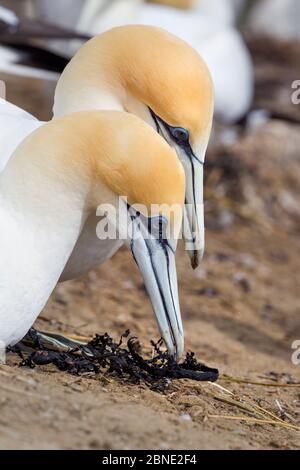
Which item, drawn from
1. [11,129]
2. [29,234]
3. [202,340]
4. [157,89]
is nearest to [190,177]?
[157,89]

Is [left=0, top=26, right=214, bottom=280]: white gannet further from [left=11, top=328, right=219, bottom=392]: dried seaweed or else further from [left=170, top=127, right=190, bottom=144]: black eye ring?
[left=11, top=328, right=219, bottom=392]: dried seaweed

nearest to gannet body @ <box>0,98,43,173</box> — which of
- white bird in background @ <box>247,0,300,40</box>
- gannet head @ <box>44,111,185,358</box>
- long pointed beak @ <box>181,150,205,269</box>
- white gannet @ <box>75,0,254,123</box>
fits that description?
gannet head @ <box>44,111,185,358</box>

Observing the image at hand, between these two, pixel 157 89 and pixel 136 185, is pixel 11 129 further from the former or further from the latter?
pixel 136 185

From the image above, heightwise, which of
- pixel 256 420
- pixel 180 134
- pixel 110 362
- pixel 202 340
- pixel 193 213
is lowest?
pixel 256 420

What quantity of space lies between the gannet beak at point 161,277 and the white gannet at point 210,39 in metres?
5.62

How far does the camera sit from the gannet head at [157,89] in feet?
17.9

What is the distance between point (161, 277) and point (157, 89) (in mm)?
1178

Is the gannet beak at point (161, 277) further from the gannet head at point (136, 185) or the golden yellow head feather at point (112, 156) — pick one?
the golden yellow head feather at point (112, 156)

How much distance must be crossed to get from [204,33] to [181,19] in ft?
0.83

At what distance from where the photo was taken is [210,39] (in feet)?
34.9

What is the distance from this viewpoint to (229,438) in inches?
166

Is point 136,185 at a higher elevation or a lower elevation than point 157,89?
lower

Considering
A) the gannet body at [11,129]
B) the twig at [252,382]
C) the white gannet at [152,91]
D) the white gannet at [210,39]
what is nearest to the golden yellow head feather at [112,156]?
the gannet body at [11,129]
